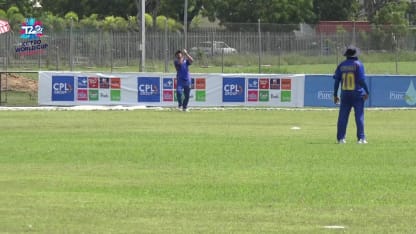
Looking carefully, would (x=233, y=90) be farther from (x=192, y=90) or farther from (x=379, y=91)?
(x=379, y=91)

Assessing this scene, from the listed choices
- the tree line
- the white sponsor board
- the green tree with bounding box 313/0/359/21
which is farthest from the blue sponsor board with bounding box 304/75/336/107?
the green tree with bounding box 313/0/359/21

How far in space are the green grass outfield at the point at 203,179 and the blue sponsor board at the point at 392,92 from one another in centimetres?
971

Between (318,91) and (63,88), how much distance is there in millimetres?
8383

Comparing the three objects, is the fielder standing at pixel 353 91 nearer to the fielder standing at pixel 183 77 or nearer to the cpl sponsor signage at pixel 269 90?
the fielder standing at pixel 183 77

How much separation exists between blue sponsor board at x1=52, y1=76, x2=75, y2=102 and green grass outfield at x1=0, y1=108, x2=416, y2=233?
28.6ft

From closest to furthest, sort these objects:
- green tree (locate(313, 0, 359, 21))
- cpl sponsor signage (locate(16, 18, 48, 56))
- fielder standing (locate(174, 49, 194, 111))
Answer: fielder standing (locate(174, 49, 194, 111)), cpl sponsor signage (locate(16, 18, 48, 56)), green tree (locate(313, 0, 359, 21))

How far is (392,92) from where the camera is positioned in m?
36.2

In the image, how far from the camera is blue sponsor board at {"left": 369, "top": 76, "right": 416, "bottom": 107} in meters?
35.9

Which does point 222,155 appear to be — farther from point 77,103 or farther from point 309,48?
point 309,48

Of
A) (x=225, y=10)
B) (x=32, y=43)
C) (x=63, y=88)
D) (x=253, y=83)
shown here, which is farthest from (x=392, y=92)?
(x=225, y=10)

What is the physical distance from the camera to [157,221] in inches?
440

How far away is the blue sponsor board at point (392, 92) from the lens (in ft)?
118

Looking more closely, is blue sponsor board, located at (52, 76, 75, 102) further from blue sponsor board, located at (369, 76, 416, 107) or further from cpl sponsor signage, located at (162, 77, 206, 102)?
blue sponsor board, located at (369, 76, 416, 107)

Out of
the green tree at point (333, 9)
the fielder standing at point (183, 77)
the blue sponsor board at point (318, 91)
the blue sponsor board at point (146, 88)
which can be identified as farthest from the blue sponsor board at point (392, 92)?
the green tree at point (333, 9)
